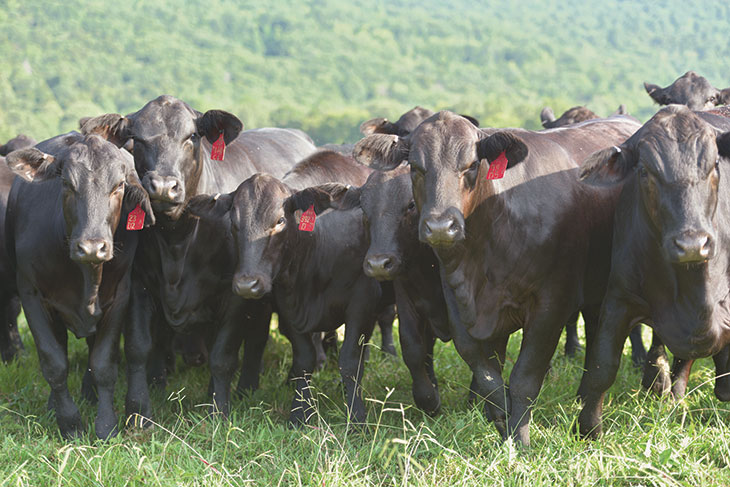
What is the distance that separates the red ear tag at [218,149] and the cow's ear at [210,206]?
66 cm

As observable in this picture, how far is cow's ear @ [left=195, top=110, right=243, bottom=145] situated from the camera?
6121mm

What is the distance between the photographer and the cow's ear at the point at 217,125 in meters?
6.12

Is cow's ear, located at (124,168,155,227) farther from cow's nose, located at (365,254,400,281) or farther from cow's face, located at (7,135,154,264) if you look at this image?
cow's nose, located at (365,254,400,281)

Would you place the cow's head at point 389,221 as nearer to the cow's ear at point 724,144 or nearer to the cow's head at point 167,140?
the cow's head at point 167,140

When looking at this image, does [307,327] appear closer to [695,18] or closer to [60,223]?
[60,223]

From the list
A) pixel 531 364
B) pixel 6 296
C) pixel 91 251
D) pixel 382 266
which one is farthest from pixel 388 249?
pixel 6 296

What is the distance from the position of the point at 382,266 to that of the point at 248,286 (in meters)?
0.92

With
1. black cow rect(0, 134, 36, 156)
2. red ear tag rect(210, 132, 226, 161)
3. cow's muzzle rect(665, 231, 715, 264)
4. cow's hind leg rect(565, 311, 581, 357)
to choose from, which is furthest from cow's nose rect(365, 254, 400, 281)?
black cow rect(0, 134, 36, 156)

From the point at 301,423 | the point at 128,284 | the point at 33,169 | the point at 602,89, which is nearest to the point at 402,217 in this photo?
the point at 301,423

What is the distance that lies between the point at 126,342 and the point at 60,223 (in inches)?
38.9

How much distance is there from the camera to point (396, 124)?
816 cm

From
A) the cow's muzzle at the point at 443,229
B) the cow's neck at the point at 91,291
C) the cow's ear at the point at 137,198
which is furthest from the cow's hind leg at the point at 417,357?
the cow's neck at the point at 91,291

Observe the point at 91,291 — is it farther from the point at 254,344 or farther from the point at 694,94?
the point at 694,94

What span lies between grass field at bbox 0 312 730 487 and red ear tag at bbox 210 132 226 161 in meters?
1.84
